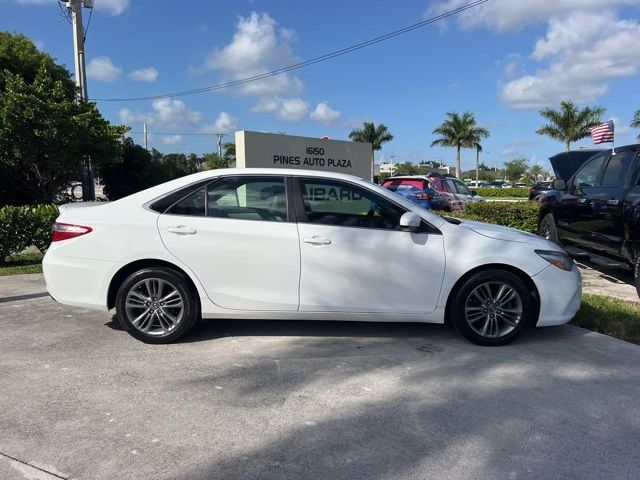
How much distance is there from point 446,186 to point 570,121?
2848cm

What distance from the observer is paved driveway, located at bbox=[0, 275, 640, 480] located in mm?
2898

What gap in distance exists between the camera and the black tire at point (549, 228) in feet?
27.7

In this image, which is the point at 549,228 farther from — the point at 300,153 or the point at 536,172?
the point at 536,172

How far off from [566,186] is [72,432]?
763cm

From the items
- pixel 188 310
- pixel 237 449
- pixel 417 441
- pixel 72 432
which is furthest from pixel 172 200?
pixel 417 441

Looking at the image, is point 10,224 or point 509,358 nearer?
point 509,358

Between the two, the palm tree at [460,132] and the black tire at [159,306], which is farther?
the palm tree at [460,132]

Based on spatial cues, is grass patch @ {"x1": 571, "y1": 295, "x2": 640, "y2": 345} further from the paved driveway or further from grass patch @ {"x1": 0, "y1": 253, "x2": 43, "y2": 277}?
grass patch @ {"x1": 0, "y1": 253, "x2": 43, "y2": 277}

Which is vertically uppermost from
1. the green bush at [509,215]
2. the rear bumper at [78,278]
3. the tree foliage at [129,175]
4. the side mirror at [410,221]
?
the tree foliage at [129,175]

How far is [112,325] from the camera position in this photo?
5293 mm

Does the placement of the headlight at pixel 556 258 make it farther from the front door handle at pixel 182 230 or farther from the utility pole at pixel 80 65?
the utility pole at pixel 80 65

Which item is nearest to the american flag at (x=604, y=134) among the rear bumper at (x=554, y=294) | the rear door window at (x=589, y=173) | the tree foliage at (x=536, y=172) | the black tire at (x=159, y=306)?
the rear door window at (x=589, y=173)

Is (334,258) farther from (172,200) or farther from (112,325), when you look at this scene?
(112,325)

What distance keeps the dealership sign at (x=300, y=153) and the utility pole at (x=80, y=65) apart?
226 inches
